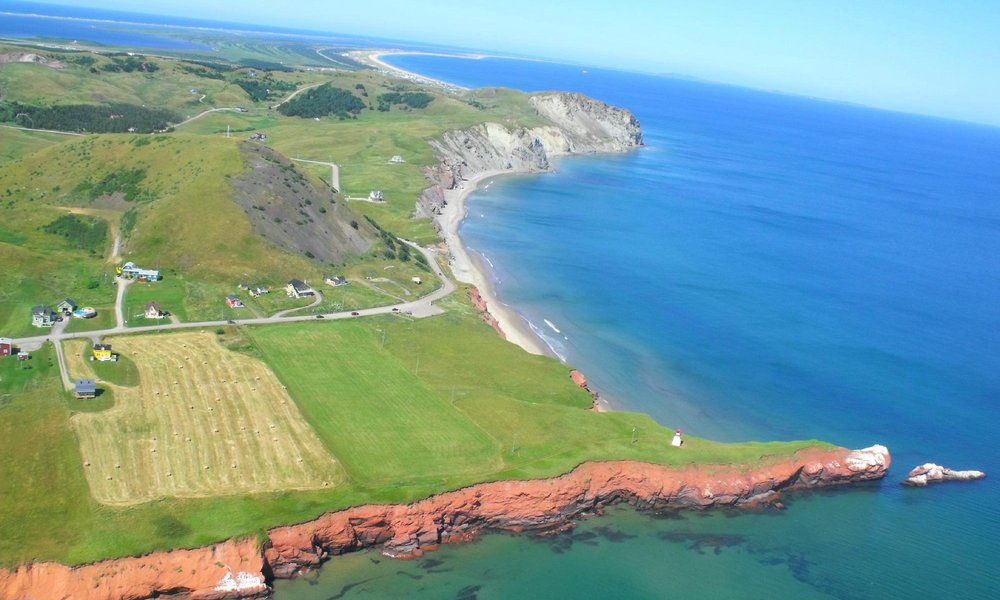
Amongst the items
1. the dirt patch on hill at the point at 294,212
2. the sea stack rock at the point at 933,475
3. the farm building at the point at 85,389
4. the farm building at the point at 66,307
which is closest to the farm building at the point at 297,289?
the dirt patch on hill at the point at 294,212

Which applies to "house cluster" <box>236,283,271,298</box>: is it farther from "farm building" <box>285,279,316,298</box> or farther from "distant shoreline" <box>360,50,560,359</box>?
"distant shoreline" <box>360,50,560,359</box>

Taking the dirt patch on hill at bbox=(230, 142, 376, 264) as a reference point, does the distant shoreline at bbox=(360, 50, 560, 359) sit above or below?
below

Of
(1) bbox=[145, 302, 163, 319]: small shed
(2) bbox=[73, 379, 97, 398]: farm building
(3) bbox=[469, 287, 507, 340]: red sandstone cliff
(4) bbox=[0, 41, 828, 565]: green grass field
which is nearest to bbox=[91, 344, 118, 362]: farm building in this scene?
(4) bbox=[0, 41, 828, 565]: green grass field

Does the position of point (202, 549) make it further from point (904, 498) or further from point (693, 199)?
point (693, 199)

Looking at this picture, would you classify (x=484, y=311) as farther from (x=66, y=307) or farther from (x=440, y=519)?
(x=66, y=307)

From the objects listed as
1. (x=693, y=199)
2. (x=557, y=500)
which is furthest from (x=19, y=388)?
(x=693, y=199)

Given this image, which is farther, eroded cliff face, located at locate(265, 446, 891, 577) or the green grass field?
eroded cliff face, located at locate(265, 446, 891, 577)

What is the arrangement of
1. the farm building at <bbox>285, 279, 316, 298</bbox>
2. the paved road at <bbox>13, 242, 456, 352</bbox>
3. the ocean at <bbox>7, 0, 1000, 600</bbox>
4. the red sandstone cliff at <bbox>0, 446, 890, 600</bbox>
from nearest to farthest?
1. the red sandstone cliff at <bbox>0, 446, 890, 600</bbox>
2. the ocean at <bbox>7, 0, 1000, 600</bbox>
3. the paved road at <bbox>13, 242, 456, 352</bbox>
4. the farm building at <bbox>285, 279, 316, 298</bbox>

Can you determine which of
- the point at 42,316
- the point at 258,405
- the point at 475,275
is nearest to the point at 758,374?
the point at 475,275
